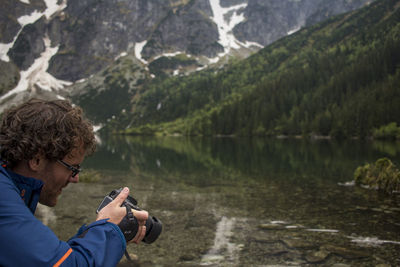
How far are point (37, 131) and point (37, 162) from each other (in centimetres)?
21

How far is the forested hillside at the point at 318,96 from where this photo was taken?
8869 cm

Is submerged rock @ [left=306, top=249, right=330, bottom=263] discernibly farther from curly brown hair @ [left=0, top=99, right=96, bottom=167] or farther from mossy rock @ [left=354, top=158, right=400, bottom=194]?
mossy rock @ [left=354, top=158, right=400, bottom=194]

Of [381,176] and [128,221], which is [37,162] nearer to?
[128,221]

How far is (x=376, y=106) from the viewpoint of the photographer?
84.5m

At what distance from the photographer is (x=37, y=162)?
2027 millimetres

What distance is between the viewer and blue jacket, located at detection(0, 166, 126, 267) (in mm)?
1535

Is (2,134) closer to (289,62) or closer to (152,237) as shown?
(152,237)

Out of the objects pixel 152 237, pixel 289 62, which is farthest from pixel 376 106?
pixel 289 62

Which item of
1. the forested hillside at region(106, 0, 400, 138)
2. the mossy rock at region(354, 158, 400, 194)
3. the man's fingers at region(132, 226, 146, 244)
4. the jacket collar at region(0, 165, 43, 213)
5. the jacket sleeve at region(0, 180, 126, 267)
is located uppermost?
the forested hillside at region(106, 0, 400, 138)

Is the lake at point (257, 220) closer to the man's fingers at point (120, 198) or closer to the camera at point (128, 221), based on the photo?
the camera at point (128, 221)

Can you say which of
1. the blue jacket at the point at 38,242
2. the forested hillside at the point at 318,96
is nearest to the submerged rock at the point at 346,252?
the blue jacket at the point at 38,242

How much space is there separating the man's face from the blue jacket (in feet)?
0.66

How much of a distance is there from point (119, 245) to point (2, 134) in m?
0.99

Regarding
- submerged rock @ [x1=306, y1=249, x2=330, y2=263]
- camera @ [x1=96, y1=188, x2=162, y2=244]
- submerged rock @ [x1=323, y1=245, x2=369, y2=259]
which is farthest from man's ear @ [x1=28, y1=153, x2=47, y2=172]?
submerged rock @ [x1=323, y1=245, x2=369, y2=259]
